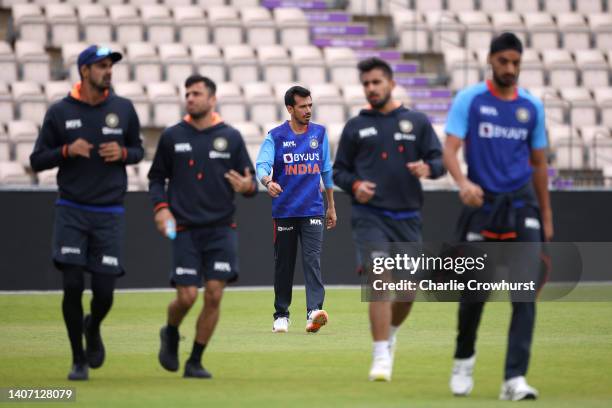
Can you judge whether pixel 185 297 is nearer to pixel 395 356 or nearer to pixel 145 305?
pixel 395 356

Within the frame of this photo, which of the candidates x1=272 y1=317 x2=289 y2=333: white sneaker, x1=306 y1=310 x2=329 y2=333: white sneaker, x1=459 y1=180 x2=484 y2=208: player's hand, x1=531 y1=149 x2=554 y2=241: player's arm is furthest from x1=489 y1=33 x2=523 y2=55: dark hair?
x1=272 y1=317 x2=289 y2=333: white sneaker

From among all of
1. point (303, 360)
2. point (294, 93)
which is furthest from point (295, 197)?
point (303, 360)

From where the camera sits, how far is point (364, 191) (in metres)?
9.61

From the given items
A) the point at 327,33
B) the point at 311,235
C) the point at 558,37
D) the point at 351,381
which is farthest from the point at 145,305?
the point at 558,37

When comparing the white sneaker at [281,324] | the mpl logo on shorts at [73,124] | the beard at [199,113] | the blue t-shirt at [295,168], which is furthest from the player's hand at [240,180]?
the white sneaker at [281,324]

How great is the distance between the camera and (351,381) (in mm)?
9594

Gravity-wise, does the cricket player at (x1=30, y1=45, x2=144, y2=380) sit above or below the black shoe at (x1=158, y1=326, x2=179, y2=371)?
above

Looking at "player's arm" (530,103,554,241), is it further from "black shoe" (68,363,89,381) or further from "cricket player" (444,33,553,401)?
"black shoe" (68,363,89,381)

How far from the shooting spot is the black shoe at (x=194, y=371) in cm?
984

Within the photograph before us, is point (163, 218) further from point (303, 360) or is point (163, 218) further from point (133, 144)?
point (303, 360)

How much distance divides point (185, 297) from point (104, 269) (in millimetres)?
651

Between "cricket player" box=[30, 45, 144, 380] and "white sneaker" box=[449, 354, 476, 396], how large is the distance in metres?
2.74

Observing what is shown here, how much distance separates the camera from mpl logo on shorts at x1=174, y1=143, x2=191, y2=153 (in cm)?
990

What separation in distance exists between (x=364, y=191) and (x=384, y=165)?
0.32 metres
